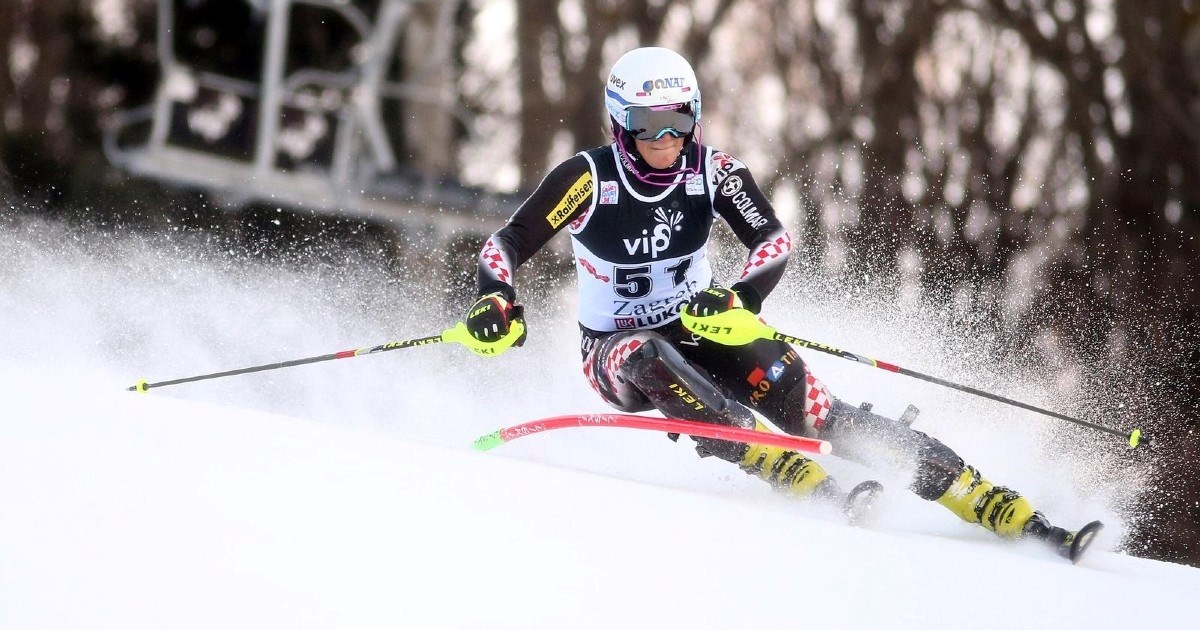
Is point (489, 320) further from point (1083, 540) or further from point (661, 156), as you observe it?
point (1083, 540)

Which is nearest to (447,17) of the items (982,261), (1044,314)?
(982,261)

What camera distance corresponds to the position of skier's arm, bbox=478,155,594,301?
17.0ft

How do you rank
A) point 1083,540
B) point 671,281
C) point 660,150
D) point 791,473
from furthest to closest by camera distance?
point 671,281 → point 660,150 → point 791,473 → point 1083,540

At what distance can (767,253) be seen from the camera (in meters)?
5.18

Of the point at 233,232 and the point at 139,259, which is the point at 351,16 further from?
the point at 139,259

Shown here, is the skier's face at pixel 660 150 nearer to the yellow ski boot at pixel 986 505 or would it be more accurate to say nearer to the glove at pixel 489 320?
the glove at pixel 489 320

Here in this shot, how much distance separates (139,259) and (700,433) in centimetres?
521

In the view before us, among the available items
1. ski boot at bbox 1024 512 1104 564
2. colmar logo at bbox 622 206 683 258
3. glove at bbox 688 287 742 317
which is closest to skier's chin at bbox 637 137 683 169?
colmar logo at bbox 622 206 683 258

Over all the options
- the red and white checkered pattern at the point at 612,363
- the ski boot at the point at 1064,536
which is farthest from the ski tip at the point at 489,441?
the ski boot at the point at 1064,536

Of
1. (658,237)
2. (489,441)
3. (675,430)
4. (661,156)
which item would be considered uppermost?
(661,156)

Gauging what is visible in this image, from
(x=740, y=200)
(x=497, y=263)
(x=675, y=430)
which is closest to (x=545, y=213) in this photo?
(x=497, y=263)

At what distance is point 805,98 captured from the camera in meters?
18.0

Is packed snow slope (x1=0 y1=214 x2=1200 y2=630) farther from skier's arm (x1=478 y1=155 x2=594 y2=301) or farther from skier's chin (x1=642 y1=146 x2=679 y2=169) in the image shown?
skier's chin (x1=642 y1=146 x2=679 y2=169)

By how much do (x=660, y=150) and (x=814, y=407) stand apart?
109cm
